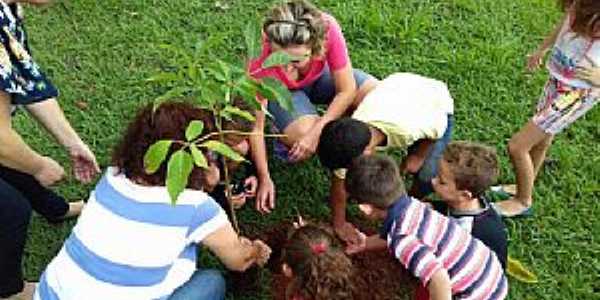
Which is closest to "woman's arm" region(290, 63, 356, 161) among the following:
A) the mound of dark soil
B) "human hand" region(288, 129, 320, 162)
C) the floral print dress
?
"human hand" region(288, 129, 320, 162)

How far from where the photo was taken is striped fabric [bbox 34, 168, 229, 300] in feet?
8.05

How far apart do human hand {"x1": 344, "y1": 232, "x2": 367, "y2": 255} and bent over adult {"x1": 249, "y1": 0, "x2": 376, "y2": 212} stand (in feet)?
1.23

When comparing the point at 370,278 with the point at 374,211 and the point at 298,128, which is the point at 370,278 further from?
the point at 298,128

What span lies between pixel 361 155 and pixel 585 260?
1.04 metres

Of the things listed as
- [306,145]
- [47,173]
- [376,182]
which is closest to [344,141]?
[376,182]

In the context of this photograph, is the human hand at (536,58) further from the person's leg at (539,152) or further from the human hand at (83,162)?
the human hand at (83,162)

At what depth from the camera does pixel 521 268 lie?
327cm

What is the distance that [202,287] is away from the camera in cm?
278

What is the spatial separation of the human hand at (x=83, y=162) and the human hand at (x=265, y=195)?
656 mm

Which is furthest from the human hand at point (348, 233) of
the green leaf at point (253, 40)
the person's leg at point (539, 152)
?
the green leaf at point (253, 40)

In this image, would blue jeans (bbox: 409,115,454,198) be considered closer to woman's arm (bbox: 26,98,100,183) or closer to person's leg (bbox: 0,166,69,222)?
woman's arm (bbox: 26,98,100,183)

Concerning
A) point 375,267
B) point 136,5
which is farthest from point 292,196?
point 136,5

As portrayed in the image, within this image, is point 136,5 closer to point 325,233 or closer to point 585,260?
point 325,233

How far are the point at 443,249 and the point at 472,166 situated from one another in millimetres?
326
